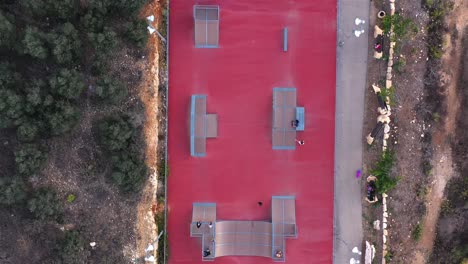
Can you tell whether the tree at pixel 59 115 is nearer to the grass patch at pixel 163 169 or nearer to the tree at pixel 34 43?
the tree at pixel 34 43

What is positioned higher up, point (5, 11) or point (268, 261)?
point (5, 11)

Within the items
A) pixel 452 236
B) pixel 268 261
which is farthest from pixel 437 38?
pixel 268 261

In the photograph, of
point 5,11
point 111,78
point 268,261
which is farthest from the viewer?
point 268,261

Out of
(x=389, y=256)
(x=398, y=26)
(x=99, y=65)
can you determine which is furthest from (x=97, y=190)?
(x=398, y=26)

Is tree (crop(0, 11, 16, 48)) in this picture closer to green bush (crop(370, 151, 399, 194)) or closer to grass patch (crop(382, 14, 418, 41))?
grass patch (crop(382, 14, 418, 41))

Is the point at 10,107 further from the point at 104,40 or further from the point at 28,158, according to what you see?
the point at 104,40

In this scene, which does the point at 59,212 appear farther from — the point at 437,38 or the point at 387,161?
the point at 437,38
